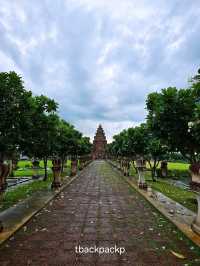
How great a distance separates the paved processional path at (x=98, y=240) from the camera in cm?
452

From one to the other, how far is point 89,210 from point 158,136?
4.16 metres

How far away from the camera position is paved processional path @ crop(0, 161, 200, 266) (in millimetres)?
4520

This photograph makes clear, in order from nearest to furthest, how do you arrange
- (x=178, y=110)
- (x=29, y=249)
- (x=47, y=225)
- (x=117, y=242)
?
1. (x=29, y=249)
2. (x=117, y=242)
3. (x=47, y=225)
4. (x=178, y=110)

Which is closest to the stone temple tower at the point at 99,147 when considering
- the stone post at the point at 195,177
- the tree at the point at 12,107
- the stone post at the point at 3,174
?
the tree at the point at 12,107

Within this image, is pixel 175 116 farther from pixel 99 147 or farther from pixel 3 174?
pixel 99 147

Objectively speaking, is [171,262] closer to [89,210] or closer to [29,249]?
[29,249]

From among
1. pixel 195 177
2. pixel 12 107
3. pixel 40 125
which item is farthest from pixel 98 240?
pixel 40 125

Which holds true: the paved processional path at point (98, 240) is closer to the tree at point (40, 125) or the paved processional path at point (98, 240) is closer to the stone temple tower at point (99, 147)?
the tree at point (40, 125)

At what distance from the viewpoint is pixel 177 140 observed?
32.8 feet

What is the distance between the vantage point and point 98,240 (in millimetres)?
5531

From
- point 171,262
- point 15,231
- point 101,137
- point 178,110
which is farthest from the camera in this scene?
point 101,137

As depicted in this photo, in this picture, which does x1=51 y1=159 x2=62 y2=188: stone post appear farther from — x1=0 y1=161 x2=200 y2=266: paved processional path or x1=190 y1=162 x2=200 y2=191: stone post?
Answer: x1=190 y1=162 x2=200 y2=191: stone post

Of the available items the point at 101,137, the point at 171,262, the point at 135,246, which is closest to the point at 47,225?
the point at 135,246

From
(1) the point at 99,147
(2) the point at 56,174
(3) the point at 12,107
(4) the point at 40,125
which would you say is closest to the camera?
(3) the point at 12,107
